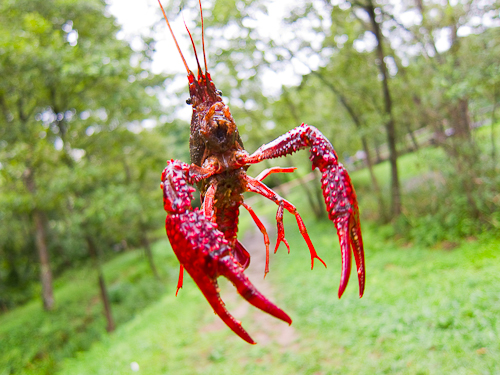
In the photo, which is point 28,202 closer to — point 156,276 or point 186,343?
point 186,343

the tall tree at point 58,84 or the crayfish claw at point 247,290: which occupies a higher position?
the tall tree at point 58,84

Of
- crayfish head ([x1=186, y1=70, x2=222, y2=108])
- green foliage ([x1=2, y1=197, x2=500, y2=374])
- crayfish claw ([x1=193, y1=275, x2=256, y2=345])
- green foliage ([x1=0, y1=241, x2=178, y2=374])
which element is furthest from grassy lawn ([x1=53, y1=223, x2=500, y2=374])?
crayfish head ([x1=186, y1=70, x2=222, y2=108])

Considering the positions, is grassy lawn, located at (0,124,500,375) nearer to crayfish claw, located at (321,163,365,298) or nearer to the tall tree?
the tall tree

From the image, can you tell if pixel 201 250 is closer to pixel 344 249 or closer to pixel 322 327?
pixel 344 249

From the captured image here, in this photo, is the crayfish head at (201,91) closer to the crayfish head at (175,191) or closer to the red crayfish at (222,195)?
the red crayfish at (222,195)

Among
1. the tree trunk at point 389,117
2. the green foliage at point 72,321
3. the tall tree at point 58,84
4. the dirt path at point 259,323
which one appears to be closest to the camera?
the tall tree at point 58,84

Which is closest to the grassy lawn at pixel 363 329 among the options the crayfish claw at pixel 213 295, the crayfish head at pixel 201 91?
the crayfish claw at pixel 213 295
